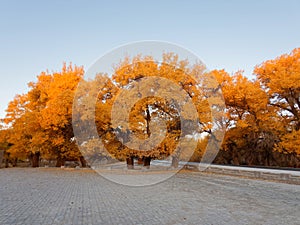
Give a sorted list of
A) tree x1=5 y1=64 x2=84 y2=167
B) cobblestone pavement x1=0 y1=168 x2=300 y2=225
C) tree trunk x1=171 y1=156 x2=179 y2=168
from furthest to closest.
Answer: tree trunk x1=171 y1=156 x2=179 y2=168 → tree x1=5 y1=64 x2=84 y2=167 → cobblestone pavement x1=0 y1=168 x2=300 y2=225

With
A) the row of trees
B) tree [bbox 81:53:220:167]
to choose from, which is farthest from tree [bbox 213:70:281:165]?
tree [bbox 81:53:220:167]

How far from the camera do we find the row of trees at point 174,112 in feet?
66.2

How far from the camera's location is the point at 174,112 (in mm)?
21547

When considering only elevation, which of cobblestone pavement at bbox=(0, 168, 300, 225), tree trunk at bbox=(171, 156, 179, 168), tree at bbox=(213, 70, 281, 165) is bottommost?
cobblestone pavement at bbox=(0, 168, 300, 225)

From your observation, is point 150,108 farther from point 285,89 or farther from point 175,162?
point 285,89

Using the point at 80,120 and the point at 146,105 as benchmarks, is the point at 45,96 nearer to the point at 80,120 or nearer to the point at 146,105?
the point at 80,120

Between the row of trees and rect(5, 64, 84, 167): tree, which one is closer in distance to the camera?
the row of trees

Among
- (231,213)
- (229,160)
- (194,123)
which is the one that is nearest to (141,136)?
(194,123)

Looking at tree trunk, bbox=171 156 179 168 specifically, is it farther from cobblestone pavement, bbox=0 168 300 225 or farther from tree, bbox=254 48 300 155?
cobblestone pavement, bbox=0 168 300 225

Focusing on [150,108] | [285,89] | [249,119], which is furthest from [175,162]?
[285,89]

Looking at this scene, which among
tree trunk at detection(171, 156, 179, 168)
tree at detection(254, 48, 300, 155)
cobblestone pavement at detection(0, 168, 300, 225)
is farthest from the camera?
tree trunk at detection(171, 156, 179, 168)

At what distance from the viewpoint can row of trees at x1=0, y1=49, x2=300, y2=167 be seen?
20172 mm

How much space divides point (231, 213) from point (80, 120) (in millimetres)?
16933

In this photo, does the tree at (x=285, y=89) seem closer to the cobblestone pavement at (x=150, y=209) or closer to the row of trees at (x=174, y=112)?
the row of trees at (x=174, y=112)
